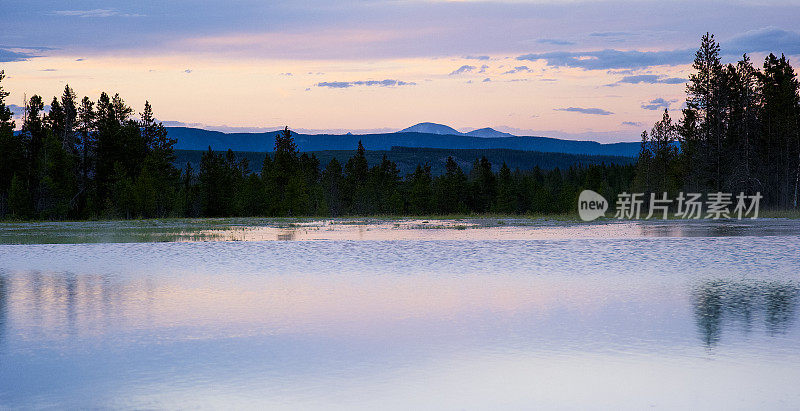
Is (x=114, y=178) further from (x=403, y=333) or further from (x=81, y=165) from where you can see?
(x=403, y=333)

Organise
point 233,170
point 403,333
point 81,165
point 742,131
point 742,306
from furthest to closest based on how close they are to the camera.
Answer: point 233,170 → point 81,165 → point 742,131 → point 742,306 → point 403,333

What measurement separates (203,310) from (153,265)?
8.60 m

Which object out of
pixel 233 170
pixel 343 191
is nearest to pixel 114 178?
pixel 233 170

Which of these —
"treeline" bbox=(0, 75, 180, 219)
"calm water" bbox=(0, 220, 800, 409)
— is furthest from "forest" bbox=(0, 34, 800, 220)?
"calm water" bbox=(0, 220, 800, 409)

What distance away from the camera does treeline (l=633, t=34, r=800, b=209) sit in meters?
61.4

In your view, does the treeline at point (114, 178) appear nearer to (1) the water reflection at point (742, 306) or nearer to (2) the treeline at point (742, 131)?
(2) the treeline at point (742, 131)

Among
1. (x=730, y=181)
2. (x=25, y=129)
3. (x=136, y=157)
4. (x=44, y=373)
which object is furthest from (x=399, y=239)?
(x=25, y=129)

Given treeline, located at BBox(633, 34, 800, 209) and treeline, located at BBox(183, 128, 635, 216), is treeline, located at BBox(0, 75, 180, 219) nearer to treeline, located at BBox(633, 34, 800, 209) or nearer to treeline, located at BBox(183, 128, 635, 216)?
treeline, located at BBox(183, 128, 635, 216)

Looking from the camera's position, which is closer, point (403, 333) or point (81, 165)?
point (403, 333)

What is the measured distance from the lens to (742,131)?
67.4 meters

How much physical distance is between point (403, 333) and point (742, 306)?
625cm

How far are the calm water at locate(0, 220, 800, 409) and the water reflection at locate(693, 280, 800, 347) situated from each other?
0.05m

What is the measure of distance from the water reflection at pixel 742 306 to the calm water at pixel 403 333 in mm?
46

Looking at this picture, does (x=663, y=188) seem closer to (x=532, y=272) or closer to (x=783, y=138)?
(x=783, y=138)
